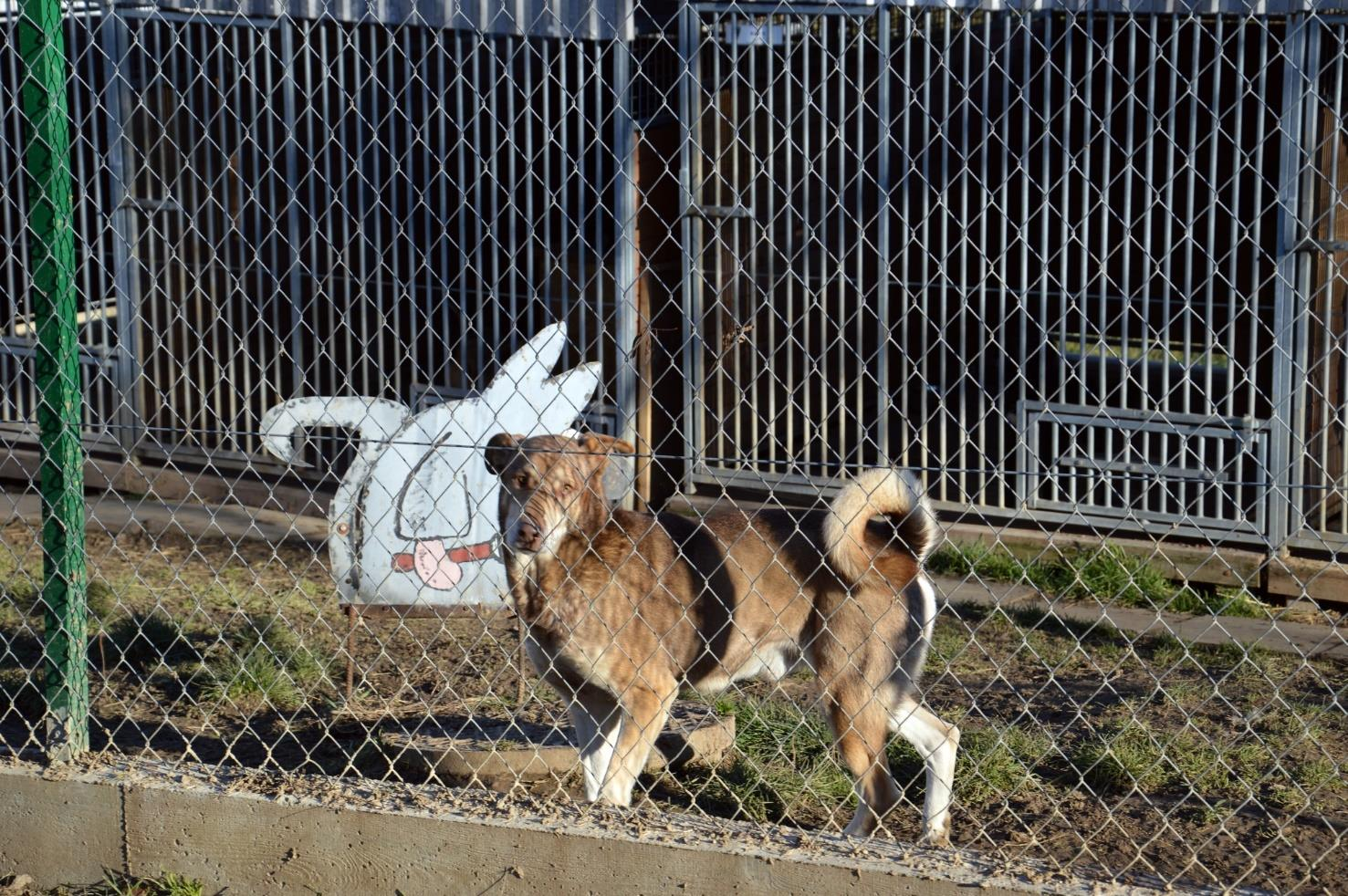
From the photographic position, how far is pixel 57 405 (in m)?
3.83

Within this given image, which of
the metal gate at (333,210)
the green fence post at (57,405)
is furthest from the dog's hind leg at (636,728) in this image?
the metal gate at (333,210)

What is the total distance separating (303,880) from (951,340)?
5.12 metres

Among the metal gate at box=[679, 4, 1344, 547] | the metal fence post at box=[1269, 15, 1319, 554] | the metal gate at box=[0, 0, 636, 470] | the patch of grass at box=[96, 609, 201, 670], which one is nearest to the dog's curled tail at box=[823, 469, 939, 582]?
the metal gate at box=[679, 4, 1344, 547]

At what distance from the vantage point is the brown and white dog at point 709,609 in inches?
169

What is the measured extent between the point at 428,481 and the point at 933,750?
2138 mm

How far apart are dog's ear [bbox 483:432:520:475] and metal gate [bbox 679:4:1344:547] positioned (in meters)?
1.77

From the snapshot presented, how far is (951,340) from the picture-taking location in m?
7.87

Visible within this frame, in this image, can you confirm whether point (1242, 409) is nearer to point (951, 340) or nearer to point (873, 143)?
point (951, 340)

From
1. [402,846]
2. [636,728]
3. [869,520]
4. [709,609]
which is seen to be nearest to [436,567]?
[709,609]

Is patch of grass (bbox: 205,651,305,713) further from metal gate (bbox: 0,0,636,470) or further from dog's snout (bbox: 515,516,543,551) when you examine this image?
metal gate (bbox: 0,0,636,470)

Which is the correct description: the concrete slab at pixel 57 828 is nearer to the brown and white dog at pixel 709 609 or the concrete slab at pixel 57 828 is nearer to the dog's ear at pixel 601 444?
the brown and white dog at pixel 709 609

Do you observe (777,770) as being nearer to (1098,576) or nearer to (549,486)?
(549,486)

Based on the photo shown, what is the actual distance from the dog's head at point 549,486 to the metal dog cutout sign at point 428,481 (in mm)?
380

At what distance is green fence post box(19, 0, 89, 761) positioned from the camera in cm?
375
